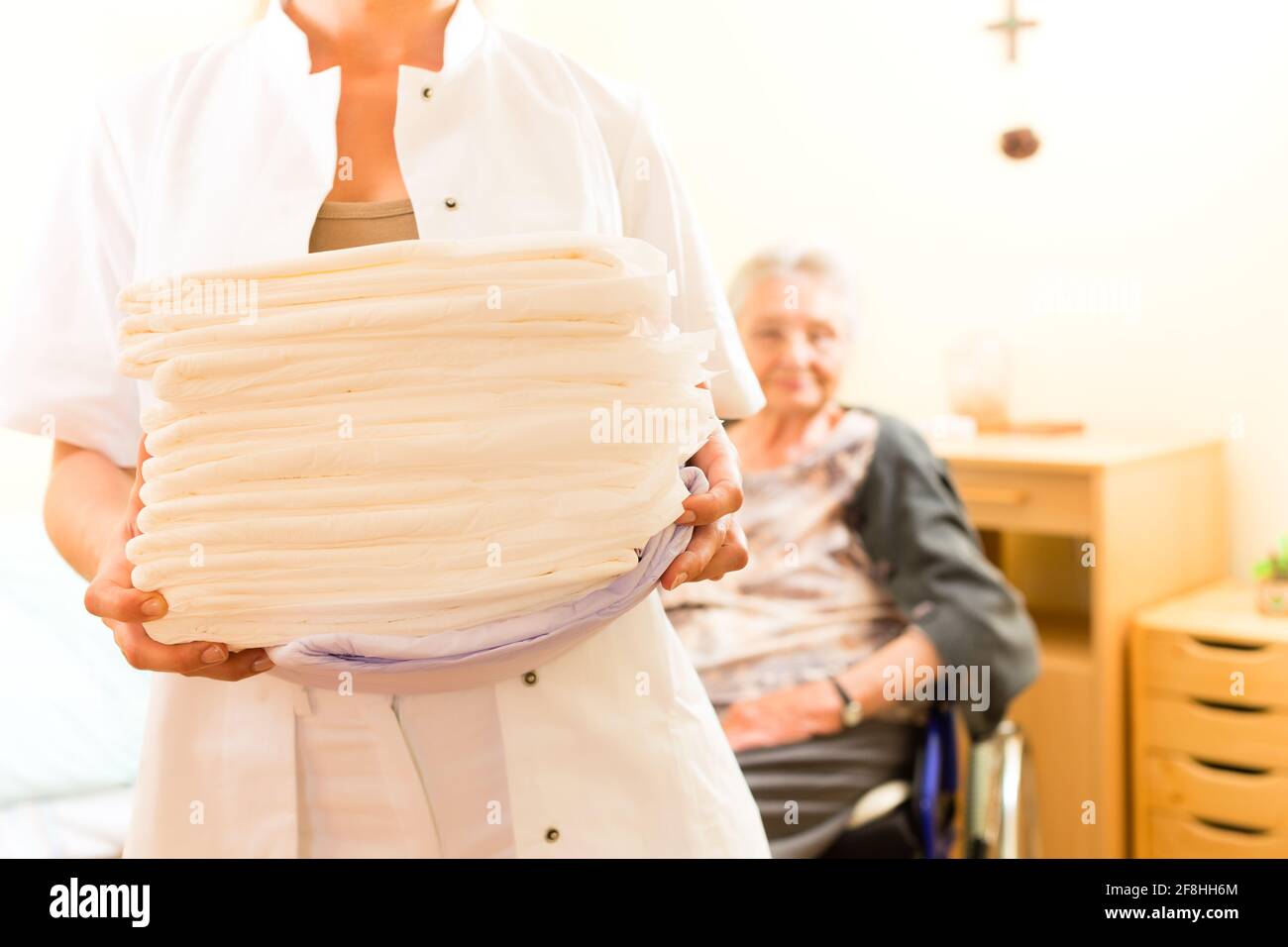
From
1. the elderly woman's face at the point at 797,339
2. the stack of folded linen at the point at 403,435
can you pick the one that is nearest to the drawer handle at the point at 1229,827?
the elderly woman's face at the point at 797,339

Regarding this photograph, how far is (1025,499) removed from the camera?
7.58 ft

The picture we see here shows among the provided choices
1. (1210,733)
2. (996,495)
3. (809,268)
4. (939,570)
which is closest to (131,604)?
(939,570)

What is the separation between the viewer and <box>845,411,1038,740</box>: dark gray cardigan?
191cm

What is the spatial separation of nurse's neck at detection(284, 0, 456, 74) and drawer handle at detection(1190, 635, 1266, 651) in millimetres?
1846

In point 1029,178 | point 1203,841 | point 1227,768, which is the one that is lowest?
point 1203,841

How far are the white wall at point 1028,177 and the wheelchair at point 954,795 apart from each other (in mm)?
1044

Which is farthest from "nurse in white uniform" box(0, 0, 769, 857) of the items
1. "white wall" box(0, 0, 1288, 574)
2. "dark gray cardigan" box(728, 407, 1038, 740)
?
"white wall" box(0, 0, 1288, 574)

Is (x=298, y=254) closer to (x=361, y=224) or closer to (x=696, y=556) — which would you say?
(x=361, y=224)

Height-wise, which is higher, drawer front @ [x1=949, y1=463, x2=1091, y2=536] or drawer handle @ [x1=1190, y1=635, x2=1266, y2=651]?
drawer front @ [x1=949, y1=463, x2=1091, y2=536]

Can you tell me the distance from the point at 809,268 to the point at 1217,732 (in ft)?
3.55

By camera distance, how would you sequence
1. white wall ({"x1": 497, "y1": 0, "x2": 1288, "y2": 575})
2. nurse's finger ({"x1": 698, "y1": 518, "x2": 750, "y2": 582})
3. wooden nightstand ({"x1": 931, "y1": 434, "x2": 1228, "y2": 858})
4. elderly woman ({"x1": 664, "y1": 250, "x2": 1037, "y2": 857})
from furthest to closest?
white wall ({"x1": 497, "y1": 0, "x2": 1288, "y2": 575}), wooden nightstand ({"x1": 931, "y1": 434, "x2": 1228, "y2": 858}), elderly woman ({"x1": 664, "y1": 250, "x2": 1037, "y2": 857}), nurse's finger ({"x1": 698, "y1": 518, "x2": 750, "y2": 582})

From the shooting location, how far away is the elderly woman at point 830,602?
6.14 feet

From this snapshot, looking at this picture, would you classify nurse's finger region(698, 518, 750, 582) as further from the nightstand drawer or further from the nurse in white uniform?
the nightstand drawer
